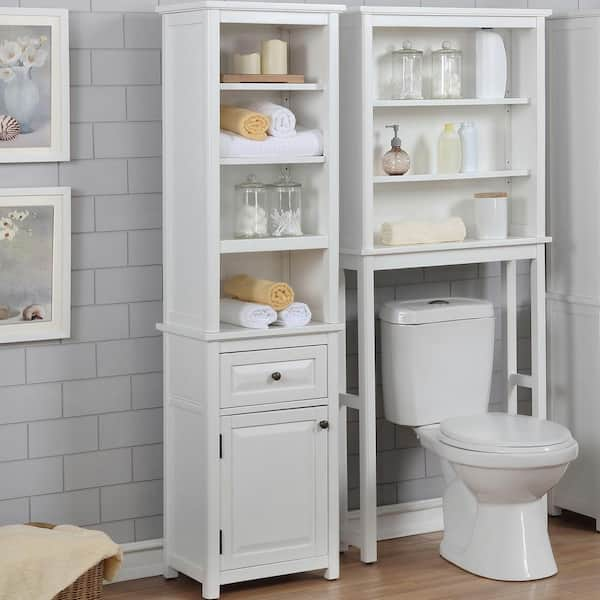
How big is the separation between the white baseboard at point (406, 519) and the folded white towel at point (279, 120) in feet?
4.70

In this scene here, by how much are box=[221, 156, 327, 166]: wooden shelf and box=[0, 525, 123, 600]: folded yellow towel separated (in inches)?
45.9

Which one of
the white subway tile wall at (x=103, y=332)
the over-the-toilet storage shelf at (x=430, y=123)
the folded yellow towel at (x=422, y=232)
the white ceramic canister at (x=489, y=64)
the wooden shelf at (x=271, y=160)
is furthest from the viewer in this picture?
the white ceramic canister at (x=489, y=64)

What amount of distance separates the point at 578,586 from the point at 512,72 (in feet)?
5.85

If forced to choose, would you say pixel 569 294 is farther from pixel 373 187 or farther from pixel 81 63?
pixel 81 63

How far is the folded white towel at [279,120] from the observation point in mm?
3840

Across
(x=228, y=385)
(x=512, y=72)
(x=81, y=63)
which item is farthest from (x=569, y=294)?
(x=81, y=63)

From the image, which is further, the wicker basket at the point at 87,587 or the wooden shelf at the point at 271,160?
the wooden shelf at the point at 271,160

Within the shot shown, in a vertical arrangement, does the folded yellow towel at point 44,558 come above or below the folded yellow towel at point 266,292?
below

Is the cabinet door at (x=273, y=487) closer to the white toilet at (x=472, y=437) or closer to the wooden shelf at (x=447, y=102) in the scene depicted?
the white toilet at (x=472, y=437)

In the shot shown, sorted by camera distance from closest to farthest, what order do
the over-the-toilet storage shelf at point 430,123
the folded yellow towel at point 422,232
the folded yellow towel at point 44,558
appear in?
the folded yellow towel at point 44,558
the over-the-toilet storage shelf at point 430,123
the folded yellow towel at point 422,232

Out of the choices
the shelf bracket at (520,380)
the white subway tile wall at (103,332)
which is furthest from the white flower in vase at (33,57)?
the shelf bracket at (520,380)

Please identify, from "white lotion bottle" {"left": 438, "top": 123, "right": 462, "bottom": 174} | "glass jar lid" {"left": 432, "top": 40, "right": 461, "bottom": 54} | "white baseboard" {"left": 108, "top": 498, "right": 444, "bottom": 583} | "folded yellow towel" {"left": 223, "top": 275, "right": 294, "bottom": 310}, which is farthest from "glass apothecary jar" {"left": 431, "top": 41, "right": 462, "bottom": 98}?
"white baseboard" {"left": 108, "top": 498, "right": 444, "bottom": 583}

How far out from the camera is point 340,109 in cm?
413

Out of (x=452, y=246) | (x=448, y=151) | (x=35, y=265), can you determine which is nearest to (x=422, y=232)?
(x=452, y=246)
